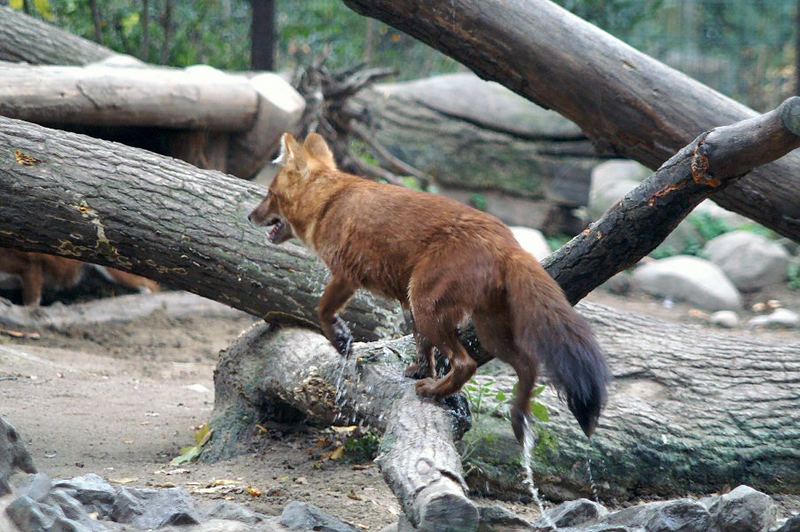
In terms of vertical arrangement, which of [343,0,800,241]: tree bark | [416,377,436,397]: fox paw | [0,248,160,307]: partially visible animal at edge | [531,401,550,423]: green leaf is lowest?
[0,248,160,307]: partially visible animal at edge

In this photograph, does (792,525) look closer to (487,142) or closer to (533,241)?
(533,241)

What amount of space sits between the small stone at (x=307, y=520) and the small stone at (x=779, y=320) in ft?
22.8

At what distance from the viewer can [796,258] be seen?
11711 mm

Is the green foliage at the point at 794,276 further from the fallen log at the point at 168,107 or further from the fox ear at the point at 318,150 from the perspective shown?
the fox ear at the point at 318,150

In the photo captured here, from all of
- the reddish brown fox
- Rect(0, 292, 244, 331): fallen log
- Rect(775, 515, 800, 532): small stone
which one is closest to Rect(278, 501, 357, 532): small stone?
the reddish brown fox

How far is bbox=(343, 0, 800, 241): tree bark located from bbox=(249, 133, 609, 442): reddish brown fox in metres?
1.30

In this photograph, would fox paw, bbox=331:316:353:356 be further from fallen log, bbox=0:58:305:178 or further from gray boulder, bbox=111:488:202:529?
fallen log, bbox=0:58:305:178

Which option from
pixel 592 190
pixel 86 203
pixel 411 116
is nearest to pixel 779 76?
pixel 592 190

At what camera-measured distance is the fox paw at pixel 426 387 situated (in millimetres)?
3895

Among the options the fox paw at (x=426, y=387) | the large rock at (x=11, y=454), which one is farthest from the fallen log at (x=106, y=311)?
the fox paw at (x=426, y=387)

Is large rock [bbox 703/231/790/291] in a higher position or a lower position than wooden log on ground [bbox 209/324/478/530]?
lower

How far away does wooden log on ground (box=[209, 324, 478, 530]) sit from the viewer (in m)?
3.10

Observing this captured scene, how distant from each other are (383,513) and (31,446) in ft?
5.86

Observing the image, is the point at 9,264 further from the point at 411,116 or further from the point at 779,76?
the point at 779,76
